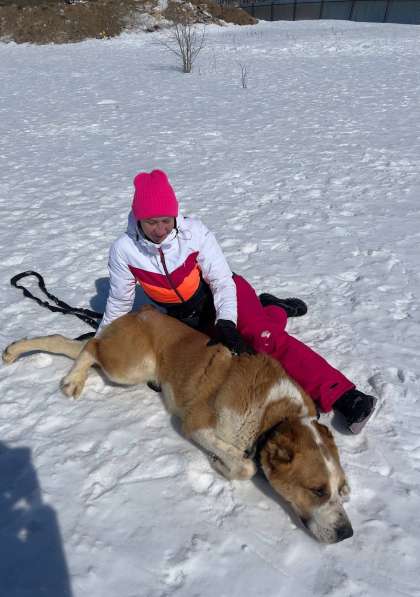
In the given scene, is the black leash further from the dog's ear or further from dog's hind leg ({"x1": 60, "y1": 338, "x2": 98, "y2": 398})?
the dog's ear

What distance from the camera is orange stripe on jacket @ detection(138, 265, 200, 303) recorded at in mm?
3693

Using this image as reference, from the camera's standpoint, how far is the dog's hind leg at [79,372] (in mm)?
3480

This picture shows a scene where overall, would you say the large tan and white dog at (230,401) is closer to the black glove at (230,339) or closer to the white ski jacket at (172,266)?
the black glove at (230,339)

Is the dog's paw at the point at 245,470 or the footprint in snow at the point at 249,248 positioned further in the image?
the footprint in snow at the point at 249,248

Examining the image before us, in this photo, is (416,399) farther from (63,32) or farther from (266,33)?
(63,32)

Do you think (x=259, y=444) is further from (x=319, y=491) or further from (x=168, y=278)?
(x=168, y=278)

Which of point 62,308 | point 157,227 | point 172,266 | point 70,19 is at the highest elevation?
point 157,227

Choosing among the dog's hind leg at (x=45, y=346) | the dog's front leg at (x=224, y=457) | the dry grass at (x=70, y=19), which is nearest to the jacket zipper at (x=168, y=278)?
the dog's hind leg at (x=45, y=346)

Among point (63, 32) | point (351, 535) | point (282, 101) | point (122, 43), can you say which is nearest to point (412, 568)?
point (351, 535)

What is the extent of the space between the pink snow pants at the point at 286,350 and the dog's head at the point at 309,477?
60cm

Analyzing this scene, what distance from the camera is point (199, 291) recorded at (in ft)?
12.6

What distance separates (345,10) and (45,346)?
45.6 metres

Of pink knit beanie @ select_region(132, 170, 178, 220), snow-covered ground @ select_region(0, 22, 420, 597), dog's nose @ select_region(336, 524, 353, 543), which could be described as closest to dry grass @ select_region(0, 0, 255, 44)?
snow-covered ground @ select_region(0, 22, 420, 597)

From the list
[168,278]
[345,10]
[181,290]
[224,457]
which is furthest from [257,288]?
[345,10]
